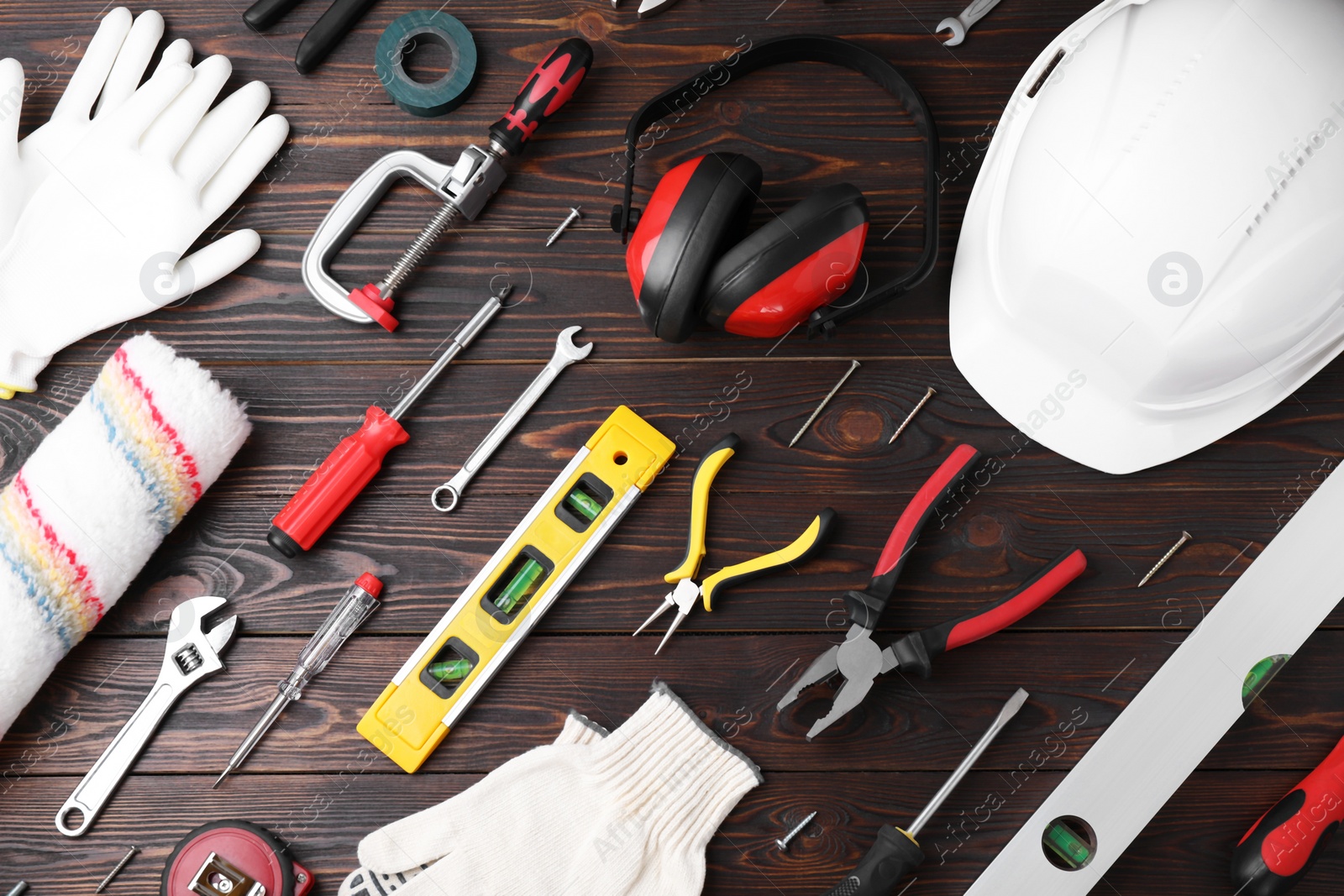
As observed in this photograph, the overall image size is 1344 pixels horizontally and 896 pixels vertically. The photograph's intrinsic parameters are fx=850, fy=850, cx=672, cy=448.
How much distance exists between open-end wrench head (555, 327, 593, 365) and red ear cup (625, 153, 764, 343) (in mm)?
140

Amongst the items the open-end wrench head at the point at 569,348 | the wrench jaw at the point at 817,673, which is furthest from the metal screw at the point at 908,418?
the open-end wrench head at the point at 569,348

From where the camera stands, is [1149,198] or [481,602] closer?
[1149,198]

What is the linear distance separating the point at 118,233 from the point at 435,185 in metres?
0.42

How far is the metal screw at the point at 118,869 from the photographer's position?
102 centimetres

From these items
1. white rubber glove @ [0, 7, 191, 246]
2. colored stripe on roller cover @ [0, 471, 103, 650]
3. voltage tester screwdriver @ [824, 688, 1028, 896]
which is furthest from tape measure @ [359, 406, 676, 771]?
white rubber glove @ [0, 7, 191, 246]

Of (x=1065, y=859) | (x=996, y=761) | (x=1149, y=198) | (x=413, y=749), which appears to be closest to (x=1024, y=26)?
(x=1149, y=198)

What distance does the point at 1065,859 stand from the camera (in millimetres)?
1007

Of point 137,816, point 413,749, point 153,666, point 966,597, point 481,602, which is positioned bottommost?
point 137,816

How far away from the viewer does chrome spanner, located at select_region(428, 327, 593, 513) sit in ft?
3.49

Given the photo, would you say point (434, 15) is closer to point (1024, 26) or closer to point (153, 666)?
point (1024, 26)

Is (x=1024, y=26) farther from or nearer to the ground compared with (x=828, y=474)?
farther from the ground

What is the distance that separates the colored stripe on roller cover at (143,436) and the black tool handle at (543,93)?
20.6 inches

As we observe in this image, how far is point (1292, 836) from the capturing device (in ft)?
3.22

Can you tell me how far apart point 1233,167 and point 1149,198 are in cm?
9
